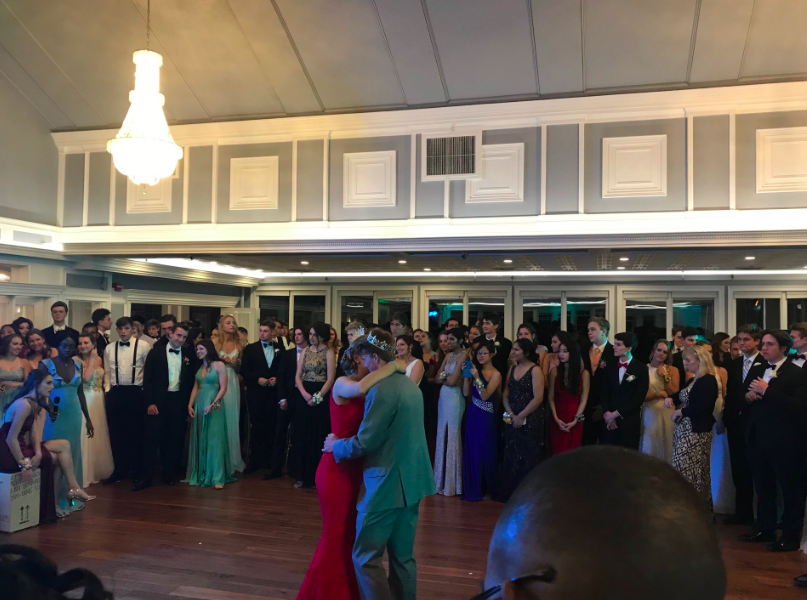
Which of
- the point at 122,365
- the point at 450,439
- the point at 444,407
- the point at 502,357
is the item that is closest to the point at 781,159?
the point at 502,357

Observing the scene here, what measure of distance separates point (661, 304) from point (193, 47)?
7.79m

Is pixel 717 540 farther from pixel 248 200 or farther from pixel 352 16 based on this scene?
pixel 248 200

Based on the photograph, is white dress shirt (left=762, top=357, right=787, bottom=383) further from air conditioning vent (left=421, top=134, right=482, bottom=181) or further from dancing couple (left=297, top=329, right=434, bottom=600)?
air conditioning vent (left=421, top=134, right=482, bottom=181)

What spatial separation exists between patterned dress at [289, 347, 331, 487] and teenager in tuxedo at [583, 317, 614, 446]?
8.25 feet

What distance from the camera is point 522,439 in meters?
5.36

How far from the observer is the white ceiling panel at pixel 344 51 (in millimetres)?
5648

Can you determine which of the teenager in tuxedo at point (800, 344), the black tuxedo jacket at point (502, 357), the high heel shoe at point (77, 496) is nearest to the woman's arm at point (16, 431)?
the high heel shoe at point (77, 496)

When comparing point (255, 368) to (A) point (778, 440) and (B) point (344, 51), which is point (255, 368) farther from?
(A) point (778, 440)

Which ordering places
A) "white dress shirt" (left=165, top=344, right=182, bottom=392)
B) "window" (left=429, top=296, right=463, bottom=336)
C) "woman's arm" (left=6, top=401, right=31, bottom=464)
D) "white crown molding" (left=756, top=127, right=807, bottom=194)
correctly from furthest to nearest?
1. "window" (left=429, top=296, right=463, bottom=336)
2. "white dress shirt" (left=165, top=344, right=182, bottom=392)
3. "white crown molding" (left=756, top=127, right=807, bottom=194)
4. "woman's arm" (left=6, top=401, right=31, bottom=464)

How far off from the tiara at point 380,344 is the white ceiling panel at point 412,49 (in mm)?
3754

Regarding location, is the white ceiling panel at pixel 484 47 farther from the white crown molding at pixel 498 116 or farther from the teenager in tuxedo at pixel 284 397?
the teenager in tuxedo at pixel 284 397

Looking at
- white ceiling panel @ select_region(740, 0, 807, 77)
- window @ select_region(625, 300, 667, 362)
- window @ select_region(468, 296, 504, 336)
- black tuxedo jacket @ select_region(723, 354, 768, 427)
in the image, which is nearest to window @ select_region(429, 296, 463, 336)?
window @ select_region(468, 296, 504, 336)

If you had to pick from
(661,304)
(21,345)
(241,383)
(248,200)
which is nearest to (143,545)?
(21,345)

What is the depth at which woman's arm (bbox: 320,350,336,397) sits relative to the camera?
5.92 meters
